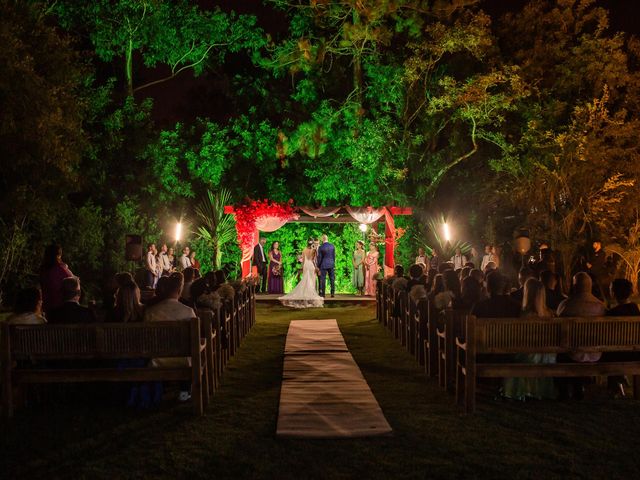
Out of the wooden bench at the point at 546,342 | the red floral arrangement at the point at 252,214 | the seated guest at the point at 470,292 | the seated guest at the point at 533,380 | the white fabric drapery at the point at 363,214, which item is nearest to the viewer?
the wooden bench at the point at 546,342

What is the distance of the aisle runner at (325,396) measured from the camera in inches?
256

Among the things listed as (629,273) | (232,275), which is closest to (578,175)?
(629,273)

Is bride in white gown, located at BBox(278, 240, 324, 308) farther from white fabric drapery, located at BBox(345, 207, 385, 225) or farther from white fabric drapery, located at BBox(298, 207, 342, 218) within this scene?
white fabric drapery, located at BBox(345, 207, 385, 225)

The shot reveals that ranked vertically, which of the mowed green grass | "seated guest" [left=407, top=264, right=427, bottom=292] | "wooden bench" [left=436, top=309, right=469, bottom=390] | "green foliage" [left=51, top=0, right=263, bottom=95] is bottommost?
the mowed green grass

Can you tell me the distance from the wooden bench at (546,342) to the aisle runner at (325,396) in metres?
1.12

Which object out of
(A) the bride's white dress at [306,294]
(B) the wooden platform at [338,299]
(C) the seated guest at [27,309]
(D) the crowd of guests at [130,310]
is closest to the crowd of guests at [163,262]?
(B) the wooden platform at [338,299]

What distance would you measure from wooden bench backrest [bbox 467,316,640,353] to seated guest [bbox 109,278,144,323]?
142 inches

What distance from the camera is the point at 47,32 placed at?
17281 mm

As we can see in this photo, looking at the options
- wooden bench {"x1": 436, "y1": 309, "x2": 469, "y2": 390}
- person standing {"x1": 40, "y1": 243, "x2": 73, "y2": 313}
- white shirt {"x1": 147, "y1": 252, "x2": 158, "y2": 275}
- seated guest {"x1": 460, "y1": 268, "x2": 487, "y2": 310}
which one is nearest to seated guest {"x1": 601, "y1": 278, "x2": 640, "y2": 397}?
wooden bench {"x1": 436, "y1": 309, "x2": 469, "y2": 390}

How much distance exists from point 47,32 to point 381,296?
1017 cm

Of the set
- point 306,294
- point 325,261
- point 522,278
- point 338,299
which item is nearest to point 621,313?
point 522,278

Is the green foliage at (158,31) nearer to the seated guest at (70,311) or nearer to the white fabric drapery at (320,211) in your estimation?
the white fabric drapery at (320,211)

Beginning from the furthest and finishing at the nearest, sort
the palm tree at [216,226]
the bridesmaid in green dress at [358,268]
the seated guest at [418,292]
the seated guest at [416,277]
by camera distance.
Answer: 1. the palm tree at [216,226]
2. the bridesmaid in green dress at [358,268]
3. the seated guest at [416,277]
4. the seated guest at [418,292]

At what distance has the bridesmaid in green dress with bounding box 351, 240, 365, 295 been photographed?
72.6 feet
